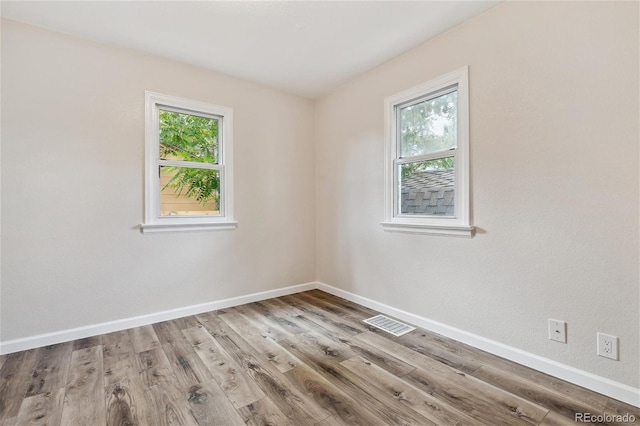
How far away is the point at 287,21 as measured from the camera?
2244mm

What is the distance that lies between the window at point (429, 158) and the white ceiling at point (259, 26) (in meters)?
0.46

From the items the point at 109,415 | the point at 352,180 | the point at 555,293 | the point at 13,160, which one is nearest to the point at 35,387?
the point at 109,415

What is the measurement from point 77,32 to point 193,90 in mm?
930

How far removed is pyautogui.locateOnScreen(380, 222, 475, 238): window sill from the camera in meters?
2.24

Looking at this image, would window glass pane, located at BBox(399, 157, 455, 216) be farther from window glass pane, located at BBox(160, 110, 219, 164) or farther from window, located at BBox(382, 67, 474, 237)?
window glass pane, located at BBox(160, 110, 219, 164)

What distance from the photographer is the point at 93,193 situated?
97.3 inches

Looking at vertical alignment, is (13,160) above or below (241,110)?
below

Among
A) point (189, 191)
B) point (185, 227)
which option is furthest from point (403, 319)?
point (189, 191)

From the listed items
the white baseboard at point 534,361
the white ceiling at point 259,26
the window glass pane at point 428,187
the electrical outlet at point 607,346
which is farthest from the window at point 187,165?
the electrical outlet at point 607,346

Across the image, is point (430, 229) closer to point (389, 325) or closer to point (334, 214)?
point (389, 325)

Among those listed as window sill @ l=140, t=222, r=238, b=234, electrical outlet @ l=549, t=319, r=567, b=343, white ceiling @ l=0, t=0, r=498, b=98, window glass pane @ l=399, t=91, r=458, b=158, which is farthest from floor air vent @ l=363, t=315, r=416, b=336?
white ceiling @ l=0, t=0, r=498, b=98

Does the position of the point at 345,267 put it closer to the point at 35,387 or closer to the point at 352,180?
the point at 352,180

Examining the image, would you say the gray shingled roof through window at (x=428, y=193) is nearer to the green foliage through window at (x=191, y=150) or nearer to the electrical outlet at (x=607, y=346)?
the electrical outlet at (x=607, y=346)

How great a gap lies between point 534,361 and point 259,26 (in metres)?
3.12
